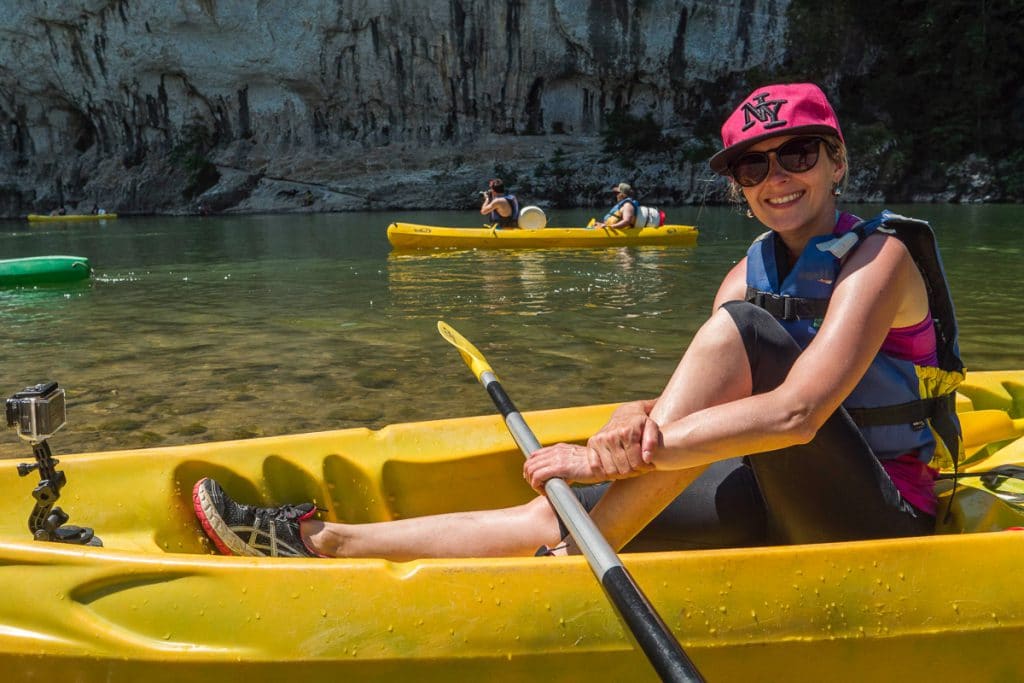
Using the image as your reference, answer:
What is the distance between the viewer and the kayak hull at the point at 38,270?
10497 millimetres

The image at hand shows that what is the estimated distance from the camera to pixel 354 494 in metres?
2.93

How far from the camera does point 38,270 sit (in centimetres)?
1056

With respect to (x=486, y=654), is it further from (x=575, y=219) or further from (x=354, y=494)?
(x=575, y=219)

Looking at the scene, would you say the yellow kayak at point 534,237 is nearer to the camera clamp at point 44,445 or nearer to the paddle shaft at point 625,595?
the camera clamp at point 44,445

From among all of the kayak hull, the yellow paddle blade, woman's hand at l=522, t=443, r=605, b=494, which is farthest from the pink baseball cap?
the kayak hull

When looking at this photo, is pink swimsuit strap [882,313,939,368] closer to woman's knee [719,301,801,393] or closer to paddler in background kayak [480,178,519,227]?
woman's knee [719,301,801,393]

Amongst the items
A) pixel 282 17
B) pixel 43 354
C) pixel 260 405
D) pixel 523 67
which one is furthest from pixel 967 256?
pixel 282 17

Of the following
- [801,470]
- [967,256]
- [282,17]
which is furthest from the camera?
[282,17]

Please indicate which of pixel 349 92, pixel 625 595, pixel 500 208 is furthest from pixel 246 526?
pixel 349 92

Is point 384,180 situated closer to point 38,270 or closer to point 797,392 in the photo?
point 38,270

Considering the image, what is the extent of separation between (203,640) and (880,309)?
5.22ft

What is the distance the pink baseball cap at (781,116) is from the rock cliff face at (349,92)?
30.5 meters

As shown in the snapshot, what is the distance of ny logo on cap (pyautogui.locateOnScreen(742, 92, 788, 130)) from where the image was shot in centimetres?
197

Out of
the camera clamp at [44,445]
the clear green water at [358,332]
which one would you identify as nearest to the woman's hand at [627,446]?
the camera clamp at [44,445]
